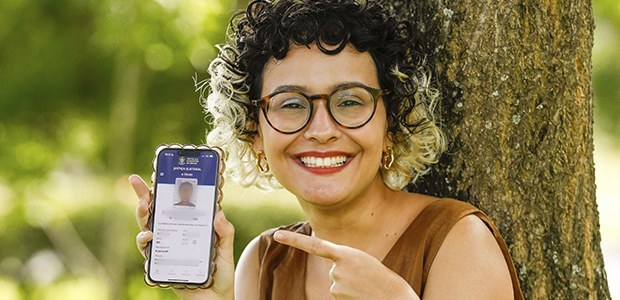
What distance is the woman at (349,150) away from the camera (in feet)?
7.95

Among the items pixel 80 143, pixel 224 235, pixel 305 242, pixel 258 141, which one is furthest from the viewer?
pixel 80 143

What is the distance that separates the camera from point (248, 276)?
9.81 ft

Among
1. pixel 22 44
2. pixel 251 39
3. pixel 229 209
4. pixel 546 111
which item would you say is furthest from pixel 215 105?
pixel 229 209

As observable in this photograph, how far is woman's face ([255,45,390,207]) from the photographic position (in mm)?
2531

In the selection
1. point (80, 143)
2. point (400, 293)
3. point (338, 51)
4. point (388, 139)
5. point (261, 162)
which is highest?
point (338, 51)

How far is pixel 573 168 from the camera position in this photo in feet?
8.83

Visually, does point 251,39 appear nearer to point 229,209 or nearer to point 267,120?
point 267,120

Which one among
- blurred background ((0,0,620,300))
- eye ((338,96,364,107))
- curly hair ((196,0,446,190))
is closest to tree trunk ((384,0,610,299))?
curly hair ((196,0,446,190))

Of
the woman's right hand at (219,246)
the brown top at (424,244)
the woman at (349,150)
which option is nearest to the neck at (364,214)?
the woman at (349,150)

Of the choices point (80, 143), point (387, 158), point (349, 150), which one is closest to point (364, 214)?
point (387, 158)

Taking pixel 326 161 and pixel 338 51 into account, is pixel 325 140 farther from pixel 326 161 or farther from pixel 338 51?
pixel 338 51

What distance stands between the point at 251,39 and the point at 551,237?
1039mm

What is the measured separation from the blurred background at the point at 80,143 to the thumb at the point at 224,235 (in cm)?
322

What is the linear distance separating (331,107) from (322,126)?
6 cm
